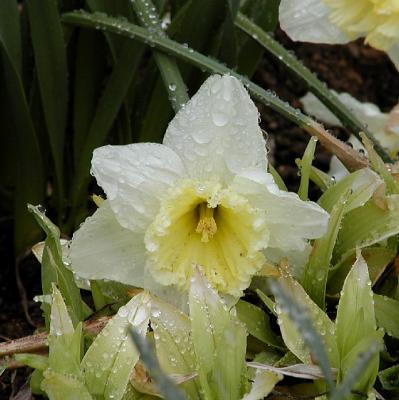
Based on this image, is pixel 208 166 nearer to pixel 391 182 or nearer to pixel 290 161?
pixel 391 182

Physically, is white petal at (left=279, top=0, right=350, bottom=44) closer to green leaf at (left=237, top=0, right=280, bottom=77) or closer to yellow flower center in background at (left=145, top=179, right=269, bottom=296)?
green leaf at (left=237, top=0, right=280, bottom=77)

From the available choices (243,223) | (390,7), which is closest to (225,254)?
(243,223)

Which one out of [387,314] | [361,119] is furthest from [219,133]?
[361,119]

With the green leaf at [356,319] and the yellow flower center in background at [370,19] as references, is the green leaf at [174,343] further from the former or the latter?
the yellow flower center in background at [370,19]

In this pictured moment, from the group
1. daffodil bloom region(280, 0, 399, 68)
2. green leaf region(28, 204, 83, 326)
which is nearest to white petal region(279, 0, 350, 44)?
daffodil bloom region(280, 0, 399, 68)

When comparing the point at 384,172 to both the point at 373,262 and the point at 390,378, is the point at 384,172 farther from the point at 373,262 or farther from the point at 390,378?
the point at 390,378

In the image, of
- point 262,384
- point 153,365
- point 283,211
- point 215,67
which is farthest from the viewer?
point 215,67

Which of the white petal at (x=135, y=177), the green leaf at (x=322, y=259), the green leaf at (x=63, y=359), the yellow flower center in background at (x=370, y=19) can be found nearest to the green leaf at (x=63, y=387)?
the green leaf at (x=63, y=359)
